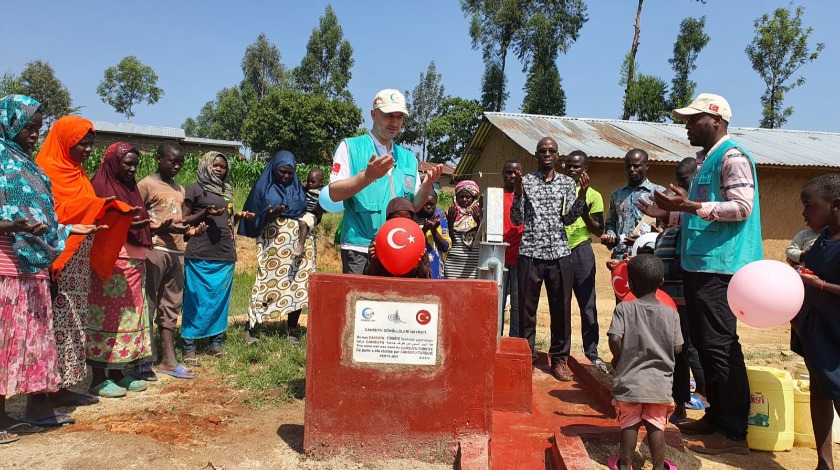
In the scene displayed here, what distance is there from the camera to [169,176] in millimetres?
4988

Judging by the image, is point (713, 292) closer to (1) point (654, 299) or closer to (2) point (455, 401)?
(1) point (654, 299)

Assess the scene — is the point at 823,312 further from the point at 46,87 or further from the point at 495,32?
the point at 46,87

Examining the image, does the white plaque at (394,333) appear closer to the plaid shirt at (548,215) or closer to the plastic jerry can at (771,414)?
the plaid shirt at (548,215)

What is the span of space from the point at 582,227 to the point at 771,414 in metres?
2.17

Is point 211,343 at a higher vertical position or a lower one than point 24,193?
lower

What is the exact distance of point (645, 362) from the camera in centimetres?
300

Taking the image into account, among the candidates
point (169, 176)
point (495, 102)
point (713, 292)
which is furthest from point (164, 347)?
point (495, 102)

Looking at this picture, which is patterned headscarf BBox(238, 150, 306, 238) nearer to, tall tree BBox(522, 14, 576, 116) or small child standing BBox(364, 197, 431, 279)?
small child standing BBox(364, 197, 431, 279)

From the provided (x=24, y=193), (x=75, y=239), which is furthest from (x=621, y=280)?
(x=24, y=193)

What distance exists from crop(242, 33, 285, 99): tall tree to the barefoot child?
165ft

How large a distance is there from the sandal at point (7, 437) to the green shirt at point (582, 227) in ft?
14.1

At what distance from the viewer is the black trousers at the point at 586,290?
4898 millimetres

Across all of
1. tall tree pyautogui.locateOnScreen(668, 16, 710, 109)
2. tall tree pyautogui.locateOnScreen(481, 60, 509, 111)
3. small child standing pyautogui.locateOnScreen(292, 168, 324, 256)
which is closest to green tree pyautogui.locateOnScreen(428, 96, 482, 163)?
tall tree pyautogui.locateOnScreen(481, 60, 509, 111)

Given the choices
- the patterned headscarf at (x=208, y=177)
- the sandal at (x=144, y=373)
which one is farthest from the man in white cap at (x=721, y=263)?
the sandal at (x=144, y=373)
